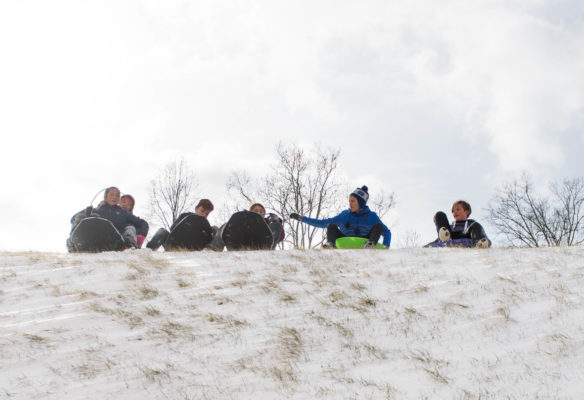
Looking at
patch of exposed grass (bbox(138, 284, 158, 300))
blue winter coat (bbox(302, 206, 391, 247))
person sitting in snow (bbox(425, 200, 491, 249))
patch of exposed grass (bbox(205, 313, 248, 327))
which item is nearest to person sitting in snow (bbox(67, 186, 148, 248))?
patch of exposed grass (bbox(138, 284, 158, 300))

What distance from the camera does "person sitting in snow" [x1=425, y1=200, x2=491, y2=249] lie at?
754cm

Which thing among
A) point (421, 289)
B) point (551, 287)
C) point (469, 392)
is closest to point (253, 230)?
point (421, 289)

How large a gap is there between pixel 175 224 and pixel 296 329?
430cm

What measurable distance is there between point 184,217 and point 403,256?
12.2 feet

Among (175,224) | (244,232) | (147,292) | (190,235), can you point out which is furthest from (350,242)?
(147,292)

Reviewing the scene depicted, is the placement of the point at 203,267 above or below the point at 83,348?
above

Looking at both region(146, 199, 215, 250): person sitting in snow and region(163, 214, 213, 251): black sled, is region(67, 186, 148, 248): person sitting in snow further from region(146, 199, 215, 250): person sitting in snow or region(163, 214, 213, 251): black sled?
region(163, 214, 213, 251): black sled

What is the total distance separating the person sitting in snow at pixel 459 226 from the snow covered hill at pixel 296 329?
1817mm

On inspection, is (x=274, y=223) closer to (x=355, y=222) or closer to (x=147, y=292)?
(x=355, y=222)

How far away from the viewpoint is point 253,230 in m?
7.47

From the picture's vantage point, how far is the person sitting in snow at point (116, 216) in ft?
25.3

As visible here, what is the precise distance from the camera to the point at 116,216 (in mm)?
7973

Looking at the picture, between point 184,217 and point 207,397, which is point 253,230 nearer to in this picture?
point 184,217

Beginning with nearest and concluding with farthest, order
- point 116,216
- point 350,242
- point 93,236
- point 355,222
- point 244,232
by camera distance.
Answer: point 93,236
point 244,232
point 350,242
point 116,216
point 355,222
